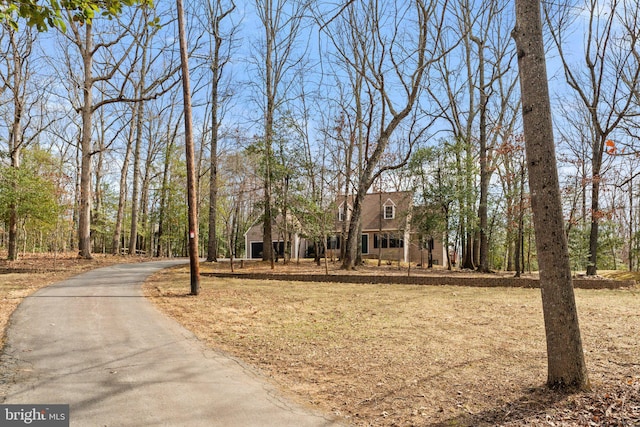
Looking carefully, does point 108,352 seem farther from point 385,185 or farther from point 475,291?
→ point 385,185

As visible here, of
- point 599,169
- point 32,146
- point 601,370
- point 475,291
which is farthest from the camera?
point 32,146

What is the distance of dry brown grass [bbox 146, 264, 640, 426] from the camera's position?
3.90m

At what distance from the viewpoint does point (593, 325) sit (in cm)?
734

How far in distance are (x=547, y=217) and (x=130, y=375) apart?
4.79 m

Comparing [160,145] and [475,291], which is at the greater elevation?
[160,145]

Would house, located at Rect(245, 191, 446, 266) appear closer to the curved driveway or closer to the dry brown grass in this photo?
the dry brown grass

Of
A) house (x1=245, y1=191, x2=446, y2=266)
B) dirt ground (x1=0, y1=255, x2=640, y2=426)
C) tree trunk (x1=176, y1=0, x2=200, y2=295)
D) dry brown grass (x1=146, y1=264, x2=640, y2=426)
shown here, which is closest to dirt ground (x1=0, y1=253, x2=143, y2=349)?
dirt ground (x1=0, y1=255, x2=640, y2=426)

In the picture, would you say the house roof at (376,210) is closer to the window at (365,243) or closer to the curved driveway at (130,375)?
the window at (365,243)

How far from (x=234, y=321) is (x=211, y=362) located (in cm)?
272

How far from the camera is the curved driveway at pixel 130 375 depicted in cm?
371

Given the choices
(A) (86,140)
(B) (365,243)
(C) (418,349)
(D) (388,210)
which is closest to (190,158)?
(C) (418,349)

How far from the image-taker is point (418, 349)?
5973 mm

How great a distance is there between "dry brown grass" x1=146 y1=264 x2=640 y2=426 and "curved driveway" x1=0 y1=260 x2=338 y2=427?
0.44m

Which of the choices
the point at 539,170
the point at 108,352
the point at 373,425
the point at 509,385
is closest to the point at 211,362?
the point at 108,352
